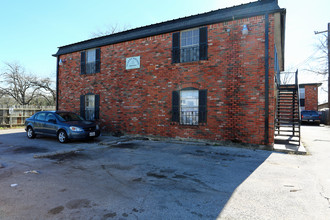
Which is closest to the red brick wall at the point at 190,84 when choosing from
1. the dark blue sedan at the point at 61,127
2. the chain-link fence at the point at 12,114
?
the dark blue sedan at the point at 61,127

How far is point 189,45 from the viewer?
28.9 feet

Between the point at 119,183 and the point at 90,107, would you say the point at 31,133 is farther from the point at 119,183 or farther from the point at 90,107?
the point at 119,183

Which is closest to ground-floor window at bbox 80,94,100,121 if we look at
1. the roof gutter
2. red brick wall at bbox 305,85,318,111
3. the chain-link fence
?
the roof gutter

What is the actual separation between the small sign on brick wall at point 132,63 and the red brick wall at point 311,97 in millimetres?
29352

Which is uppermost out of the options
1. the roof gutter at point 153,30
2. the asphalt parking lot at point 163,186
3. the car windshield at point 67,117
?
the roof gutter at point 153,30

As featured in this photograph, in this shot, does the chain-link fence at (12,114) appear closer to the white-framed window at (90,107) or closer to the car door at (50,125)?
the white-framed window at (90,107)

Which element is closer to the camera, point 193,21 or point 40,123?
point 193,21

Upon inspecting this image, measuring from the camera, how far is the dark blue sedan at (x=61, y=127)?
819cm

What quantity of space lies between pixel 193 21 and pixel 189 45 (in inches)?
42.1

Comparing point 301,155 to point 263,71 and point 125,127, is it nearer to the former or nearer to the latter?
point 263,71

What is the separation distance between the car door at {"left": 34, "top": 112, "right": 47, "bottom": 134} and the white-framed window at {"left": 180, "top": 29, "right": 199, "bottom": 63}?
7359 millimetres

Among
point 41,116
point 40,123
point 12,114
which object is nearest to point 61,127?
point 40,123

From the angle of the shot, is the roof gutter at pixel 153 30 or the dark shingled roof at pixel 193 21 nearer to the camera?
the dark shingled roof at pixel 193 21

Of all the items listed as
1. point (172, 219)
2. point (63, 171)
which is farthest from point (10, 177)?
point (172, 219)
